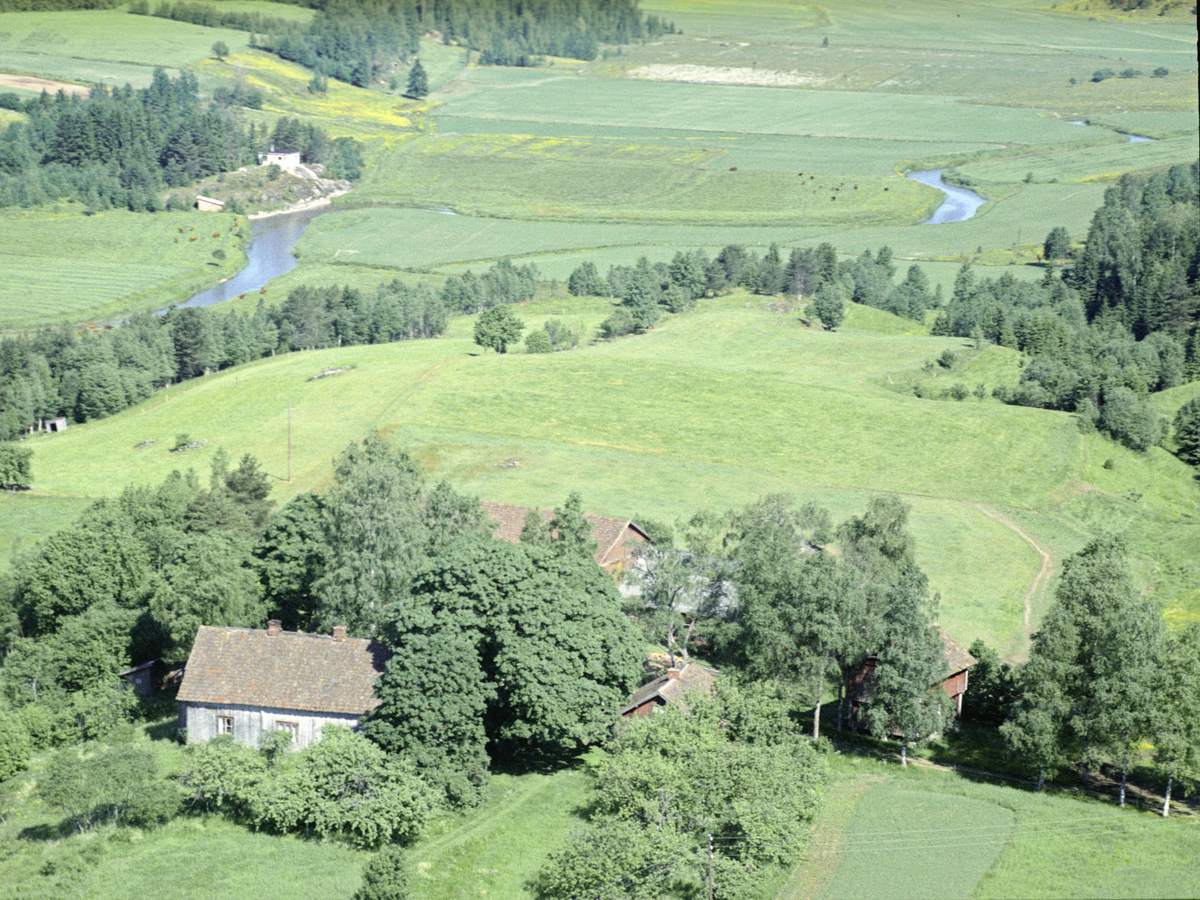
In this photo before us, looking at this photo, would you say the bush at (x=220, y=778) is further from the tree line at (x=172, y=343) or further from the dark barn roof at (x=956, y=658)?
the tree line at (x=172, y=343)

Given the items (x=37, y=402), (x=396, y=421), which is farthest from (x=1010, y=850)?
(x=37, y=402)

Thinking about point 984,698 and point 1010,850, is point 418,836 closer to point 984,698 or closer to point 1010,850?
point 1010,850

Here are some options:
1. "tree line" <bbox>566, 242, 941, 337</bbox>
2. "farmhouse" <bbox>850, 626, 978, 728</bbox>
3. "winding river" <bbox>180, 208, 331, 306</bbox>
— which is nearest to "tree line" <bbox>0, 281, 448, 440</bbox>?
"winding river" <bbox>180, 208, 331, 306</bbox>

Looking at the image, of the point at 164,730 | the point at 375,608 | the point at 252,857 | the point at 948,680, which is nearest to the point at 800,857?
the point at 948,680

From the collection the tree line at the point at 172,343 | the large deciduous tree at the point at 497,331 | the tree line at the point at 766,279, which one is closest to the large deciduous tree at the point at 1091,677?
the large deciduous tree at the point at 497,331

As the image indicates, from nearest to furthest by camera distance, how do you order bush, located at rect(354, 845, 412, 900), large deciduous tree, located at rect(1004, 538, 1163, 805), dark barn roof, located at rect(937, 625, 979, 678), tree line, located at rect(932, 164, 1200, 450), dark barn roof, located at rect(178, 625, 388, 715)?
bush, located at rect(354, 845, 412, 900), large deciduous tree, located at rect(1004, 538, 1163, 805), dark barn roof, located at rect(178, 625, 388, 715), dark barn roof, located at rect(937, 625, 979, 678), tree line, located at rect(932, 164, 1200, 450)

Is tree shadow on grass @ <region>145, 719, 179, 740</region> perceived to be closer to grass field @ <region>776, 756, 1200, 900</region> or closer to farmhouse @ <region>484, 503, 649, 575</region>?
farmhouse @ <region>484, 503, 649, 575</region>

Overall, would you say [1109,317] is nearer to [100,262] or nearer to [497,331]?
[497,331]
